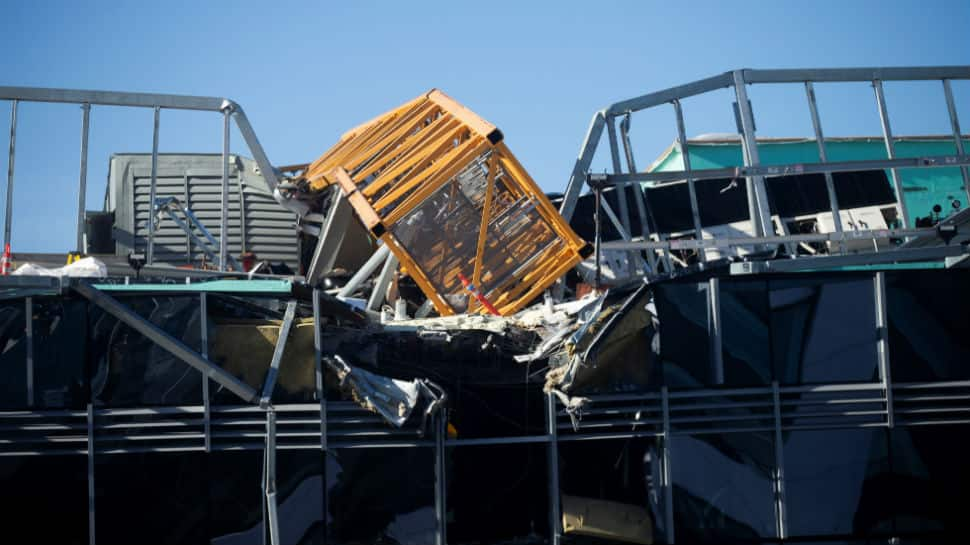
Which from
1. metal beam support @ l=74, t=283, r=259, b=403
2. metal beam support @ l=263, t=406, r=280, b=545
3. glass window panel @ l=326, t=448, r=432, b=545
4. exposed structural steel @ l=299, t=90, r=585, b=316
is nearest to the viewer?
metal beam support @ l=263, t=406, r=280, b=545

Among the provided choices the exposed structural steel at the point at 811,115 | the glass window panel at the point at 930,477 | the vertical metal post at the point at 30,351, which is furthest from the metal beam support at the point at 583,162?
the vertical metal post at the point at 30,351

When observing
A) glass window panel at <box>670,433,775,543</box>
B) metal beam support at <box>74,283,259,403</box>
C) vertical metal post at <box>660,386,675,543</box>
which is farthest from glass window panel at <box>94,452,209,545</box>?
glass window panel at <box>670,433,775,543</box>

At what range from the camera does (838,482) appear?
1062 centimetres

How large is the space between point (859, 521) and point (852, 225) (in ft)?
29.0

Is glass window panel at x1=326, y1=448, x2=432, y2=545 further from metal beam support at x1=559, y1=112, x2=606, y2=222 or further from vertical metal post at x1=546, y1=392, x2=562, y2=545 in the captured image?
metal beam support at x1=559, y1=112, x2=606, y2=222

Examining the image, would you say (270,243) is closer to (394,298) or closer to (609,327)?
(394,298)

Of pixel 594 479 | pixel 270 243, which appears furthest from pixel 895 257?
pixel 270 243

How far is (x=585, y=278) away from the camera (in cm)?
1661

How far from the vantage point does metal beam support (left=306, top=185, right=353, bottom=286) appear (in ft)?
49.3

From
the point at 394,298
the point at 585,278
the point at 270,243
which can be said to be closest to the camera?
the point at 394,298

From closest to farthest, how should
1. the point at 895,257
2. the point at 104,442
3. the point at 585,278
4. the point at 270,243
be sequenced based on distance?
the point at 104,442, the point at 895,257, the point at 585,278, the point at 270,243

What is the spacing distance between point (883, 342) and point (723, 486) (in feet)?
6.67

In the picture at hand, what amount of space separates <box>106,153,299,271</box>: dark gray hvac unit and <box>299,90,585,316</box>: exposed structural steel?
3917 millimetres

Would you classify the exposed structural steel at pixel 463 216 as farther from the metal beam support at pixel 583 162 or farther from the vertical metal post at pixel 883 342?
the vertical metal post at pixel 883 342
